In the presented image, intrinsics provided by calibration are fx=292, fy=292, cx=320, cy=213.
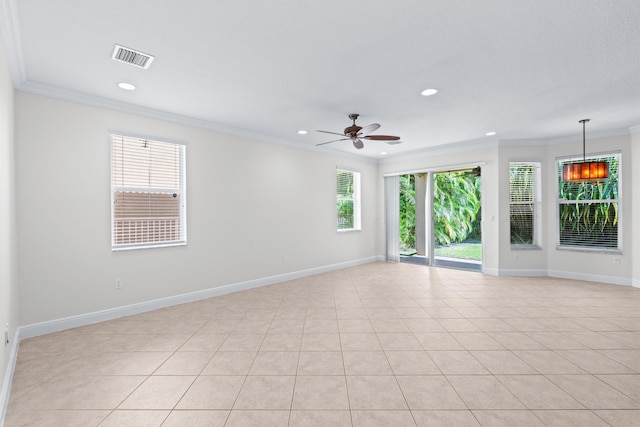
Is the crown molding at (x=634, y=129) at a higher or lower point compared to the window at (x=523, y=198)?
higher

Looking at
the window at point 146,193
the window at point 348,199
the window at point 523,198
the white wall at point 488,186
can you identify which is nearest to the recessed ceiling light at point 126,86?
the window at point 146,193

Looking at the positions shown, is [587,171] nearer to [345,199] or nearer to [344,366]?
[345,199]

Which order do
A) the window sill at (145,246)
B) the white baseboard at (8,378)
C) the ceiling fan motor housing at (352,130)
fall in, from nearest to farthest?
1. the white baseboard at (8,378)
2. the window sill at (145,246)
3. the ceiling fan motor housing at (352,130)

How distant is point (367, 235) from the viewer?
24.6 ft

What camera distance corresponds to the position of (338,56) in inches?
104

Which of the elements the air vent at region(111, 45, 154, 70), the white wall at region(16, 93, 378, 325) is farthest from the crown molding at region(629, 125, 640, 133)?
the air vent at region(111, 45, 154, 70)

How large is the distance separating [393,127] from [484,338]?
10.8ft

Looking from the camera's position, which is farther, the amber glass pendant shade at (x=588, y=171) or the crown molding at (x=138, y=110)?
the amber glass pendant shade at (x=588, y=171)

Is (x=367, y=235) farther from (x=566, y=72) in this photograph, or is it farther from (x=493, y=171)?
(x=566, y=72)

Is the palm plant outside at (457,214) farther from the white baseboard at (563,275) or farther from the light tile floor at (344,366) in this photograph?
the light tile floor at (344,366)

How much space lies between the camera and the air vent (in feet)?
8.30

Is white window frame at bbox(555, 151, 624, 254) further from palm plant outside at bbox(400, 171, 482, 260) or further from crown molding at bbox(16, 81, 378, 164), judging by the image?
crown molding at bbox(16, 81, 378, 164)

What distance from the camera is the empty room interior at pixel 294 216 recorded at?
2.08m

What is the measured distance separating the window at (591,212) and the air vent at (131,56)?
23.2 feet
